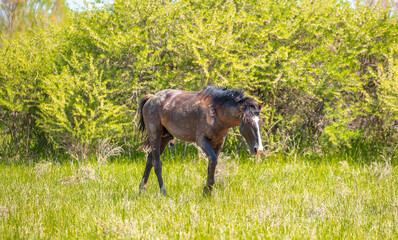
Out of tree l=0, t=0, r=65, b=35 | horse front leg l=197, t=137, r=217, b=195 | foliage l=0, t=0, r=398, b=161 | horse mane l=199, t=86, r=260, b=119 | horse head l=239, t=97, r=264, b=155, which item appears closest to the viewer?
horse head l=239, t=97, r=264, b=155

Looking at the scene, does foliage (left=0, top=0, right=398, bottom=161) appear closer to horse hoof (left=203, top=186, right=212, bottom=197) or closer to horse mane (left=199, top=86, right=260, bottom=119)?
horse mane (left=199, top=86, right=260, bottom=119)

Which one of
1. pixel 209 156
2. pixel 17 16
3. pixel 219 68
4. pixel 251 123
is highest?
pixel 17 16

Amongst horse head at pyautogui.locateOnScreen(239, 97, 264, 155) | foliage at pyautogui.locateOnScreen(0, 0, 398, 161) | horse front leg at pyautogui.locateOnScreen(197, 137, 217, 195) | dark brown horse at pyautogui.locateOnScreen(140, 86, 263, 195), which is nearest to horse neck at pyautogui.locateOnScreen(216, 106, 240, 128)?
dark brown horse at pyautogui.locateOnScreen(140, 86, 263, 195)

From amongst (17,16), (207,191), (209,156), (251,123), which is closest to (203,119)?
(209,156)

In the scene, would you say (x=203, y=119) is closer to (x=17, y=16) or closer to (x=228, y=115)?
(x=228, y=115)

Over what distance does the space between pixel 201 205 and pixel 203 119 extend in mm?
1074

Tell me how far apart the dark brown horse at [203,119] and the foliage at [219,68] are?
2.61 meters

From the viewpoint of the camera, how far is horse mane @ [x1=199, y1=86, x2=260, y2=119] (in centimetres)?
483

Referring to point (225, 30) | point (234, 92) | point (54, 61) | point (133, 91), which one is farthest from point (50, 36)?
point (234, 92)

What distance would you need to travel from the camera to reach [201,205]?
16.3ft

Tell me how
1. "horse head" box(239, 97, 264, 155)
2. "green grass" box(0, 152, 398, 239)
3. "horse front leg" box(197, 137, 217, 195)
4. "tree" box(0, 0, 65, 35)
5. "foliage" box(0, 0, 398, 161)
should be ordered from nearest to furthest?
1. "green grass" box(0, 152, 398, 239)
2. "horse head" box(239, 97, 264, 155)
3. "horse front leg" box(197, 137, 217, 195)
4. "foliage" box(0, 0, 398, 161)
5. "tree" box(0, 0, 65, 35)

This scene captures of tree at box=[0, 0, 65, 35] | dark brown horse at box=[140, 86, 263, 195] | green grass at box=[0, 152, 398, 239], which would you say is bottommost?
green grass at box=[0, 152, 398, 239]

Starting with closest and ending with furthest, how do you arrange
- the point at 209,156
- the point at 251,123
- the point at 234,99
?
the point at 251,123
the point at 234,99
the point at 209,156

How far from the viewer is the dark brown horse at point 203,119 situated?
4.84 metres
